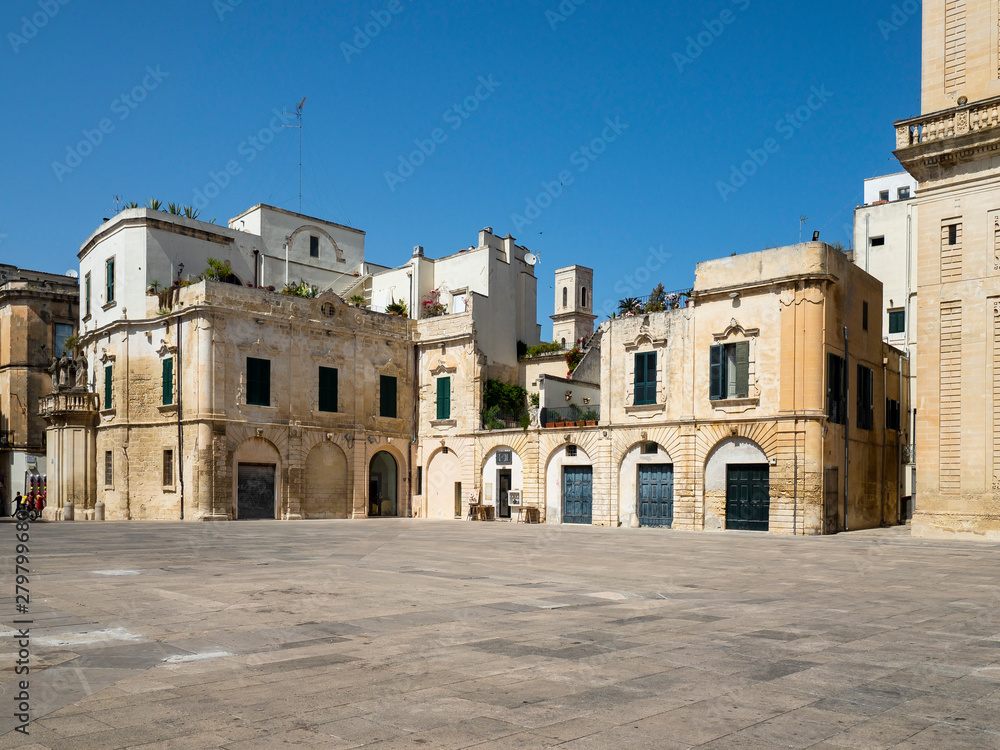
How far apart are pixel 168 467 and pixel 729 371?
72.9 feet

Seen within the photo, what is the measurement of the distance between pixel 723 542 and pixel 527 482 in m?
13.8

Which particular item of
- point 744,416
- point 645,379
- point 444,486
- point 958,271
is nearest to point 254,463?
point 444,486

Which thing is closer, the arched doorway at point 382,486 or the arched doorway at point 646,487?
the arched doorway at point 646,487

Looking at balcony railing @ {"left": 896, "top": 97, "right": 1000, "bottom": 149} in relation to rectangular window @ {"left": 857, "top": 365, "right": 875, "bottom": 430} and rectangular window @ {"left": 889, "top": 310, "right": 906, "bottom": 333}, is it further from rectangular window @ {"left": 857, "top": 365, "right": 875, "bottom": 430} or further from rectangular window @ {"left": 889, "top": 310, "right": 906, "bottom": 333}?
rectangular window @ {"left": 889, "top": 310, "right": 906, "bottom": 333}

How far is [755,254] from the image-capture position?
90.8 feet

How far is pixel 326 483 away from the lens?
120 ft

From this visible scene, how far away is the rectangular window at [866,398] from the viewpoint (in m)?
29.1

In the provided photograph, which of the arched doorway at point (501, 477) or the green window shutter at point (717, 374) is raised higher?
the green window shutter at point (717, 374)

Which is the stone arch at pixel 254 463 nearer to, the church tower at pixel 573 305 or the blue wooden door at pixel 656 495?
the blue wooden door at pixel 656 495

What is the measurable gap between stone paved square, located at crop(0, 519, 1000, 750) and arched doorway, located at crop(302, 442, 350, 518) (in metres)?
22.5

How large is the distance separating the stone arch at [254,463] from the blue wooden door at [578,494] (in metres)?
11.9

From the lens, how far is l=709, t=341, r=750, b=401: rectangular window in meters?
27.7

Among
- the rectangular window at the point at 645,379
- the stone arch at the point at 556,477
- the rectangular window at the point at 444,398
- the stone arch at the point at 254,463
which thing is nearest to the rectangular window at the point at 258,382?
the stone arch at the point at 254,463

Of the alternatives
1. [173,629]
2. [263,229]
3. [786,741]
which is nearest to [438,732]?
[786,741]
